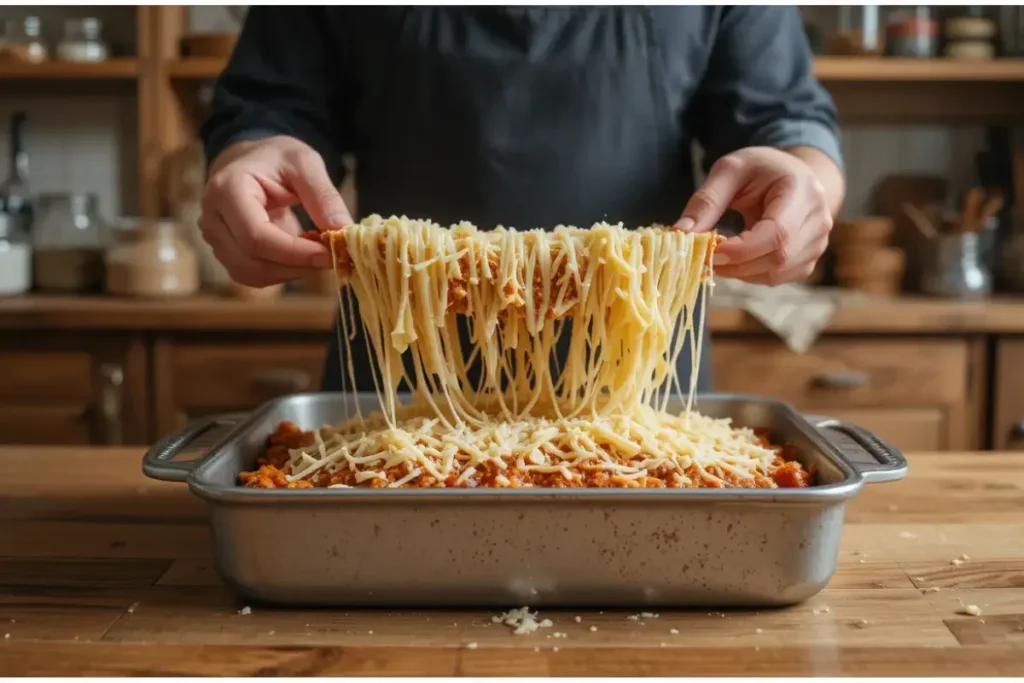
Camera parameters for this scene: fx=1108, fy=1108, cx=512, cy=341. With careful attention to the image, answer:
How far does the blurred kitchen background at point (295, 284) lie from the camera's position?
2.92 meters

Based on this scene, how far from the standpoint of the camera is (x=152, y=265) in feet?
10.0

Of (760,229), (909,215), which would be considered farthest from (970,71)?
(760,229)

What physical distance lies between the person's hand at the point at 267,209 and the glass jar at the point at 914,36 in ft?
8.02

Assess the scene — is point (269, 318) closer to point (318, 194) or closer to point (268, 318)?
point (268, 318)

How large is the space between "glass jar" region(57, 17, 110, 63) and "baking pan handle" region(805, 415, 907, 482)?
105 inches

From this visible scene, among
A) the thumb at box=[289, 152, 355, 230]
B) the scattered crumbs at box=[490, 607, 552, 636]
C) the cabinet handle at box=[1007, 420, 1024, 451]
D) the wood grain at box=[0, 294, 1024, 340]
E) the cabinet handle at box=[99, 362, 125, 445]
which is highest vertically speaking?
the thumb at box=[289, 152, 355, 230]

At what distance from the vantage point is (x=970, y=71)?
3.28 metres

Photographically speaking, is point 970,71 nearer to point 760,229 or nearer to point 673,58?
point 673,58

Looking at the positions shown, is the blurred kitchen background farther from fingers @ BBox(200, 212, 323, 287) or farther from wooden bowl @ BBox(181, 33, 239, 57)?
fingers @ BBox(200, 212, 323, 287)

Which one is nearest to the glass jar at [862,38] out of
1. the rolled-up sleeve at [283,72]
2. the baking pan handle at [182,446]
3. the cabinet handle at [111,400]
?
the rolled-up sleeve at [283,72]

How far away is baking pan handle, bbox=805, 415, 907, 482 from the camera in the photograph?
1135 mm

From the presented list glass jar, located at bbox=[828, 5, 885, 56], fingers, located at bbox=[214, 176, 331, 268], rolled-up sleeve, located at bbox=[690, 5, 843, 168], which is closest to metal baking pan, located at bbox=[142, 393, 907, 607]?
fingers, located at bbox=[214, 176, 331, 268]

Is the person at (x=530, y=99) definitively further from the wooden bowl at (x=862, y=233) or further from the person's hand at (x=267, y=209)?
the wooden bowl at (x=862, y=233)

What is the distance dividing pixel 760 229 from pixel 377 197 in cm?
→ 79
